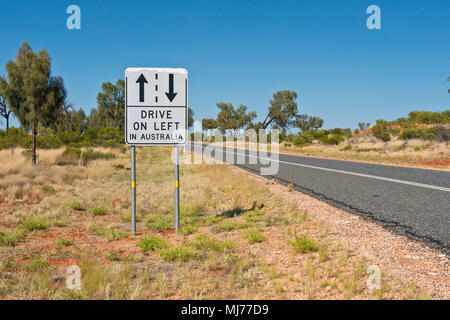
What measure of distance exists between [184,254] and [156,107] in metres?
2.48

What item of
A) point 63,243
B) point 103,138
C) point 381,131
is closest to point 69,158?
point 63,243

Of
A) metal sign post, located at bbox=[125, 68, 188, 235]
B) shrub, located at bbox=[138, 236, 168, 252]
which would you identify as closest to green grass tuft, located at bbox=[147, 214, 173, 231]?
metal sign post, located at bbox=[125, 68, 188, 235]

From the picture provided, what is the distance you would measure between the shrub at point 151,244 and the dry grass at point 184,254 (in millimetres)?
15

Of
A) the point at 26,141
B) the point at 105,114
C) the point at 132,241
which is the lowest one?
the point at 132,241

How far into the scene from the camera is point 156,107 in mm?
5328

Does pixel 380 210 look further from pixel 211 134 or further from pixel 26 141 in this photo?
pixel 211 134

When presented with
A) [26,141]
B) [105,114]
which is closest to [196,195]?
[26,141]

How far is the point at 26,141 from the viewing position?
1018 inches

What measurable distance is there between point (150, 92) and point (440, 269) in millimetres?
4592

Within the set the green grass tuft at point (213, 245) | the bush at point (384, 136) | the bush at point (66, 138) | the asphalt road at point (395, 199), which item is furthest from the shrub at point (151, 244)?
the bush at point (384, 136)

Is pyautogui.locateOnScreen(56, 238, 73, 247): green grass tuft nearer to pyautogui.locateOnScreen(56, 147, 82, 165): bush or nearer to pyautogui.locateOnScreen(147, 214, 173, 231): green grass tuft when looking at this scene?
pyautogui.locateOnScreen(147, 214, 173, 231): green grass tuft

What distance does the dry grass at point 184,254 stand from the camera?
10.1 ft

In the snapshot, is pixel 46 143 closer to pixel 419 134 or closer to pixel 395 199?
pixel 395 199

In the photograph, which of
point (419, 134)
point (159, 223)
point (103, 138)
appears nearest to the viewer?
point (159, 223)
